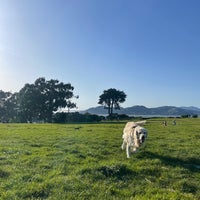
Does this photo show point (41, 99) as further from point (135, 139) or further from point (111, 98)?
point (135, 139)

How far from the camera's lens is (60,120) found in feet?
271

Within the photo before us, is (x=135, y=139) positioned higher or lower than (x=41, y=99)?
lower

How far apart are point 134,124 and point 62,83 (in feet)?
255

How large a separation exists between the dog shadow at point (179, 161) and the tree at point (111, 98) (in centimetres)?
9359

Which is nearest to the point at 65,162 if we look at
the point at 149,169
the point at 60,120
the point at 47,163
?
the point at 47,163

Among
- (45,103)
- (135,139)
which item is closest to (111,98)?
(45,103)

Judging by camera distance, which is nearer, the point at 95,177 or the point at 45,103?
the point at 95,177

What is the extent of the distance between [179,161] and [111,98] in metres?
96.0

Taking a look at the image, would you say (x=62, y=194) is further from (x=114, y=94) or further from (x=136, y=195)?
(x=114, y=94)

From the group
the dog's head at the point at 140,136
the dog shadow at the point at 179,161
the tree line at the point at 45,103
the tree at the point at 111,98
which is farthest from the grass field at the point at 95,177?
the tree at the point at 111,98

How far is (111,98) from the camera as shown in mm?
109562

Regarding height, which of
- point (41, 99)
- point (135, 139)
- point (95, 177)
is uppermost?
point (41, 99)

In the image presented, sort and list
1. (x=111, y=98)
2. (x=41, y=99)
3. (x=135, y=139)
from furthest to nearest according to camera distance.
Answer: (x=111, y=98)
(x=41, y=99)
(x=135, y=139)

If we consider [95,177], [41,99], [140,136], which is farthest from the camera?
[41,99]
